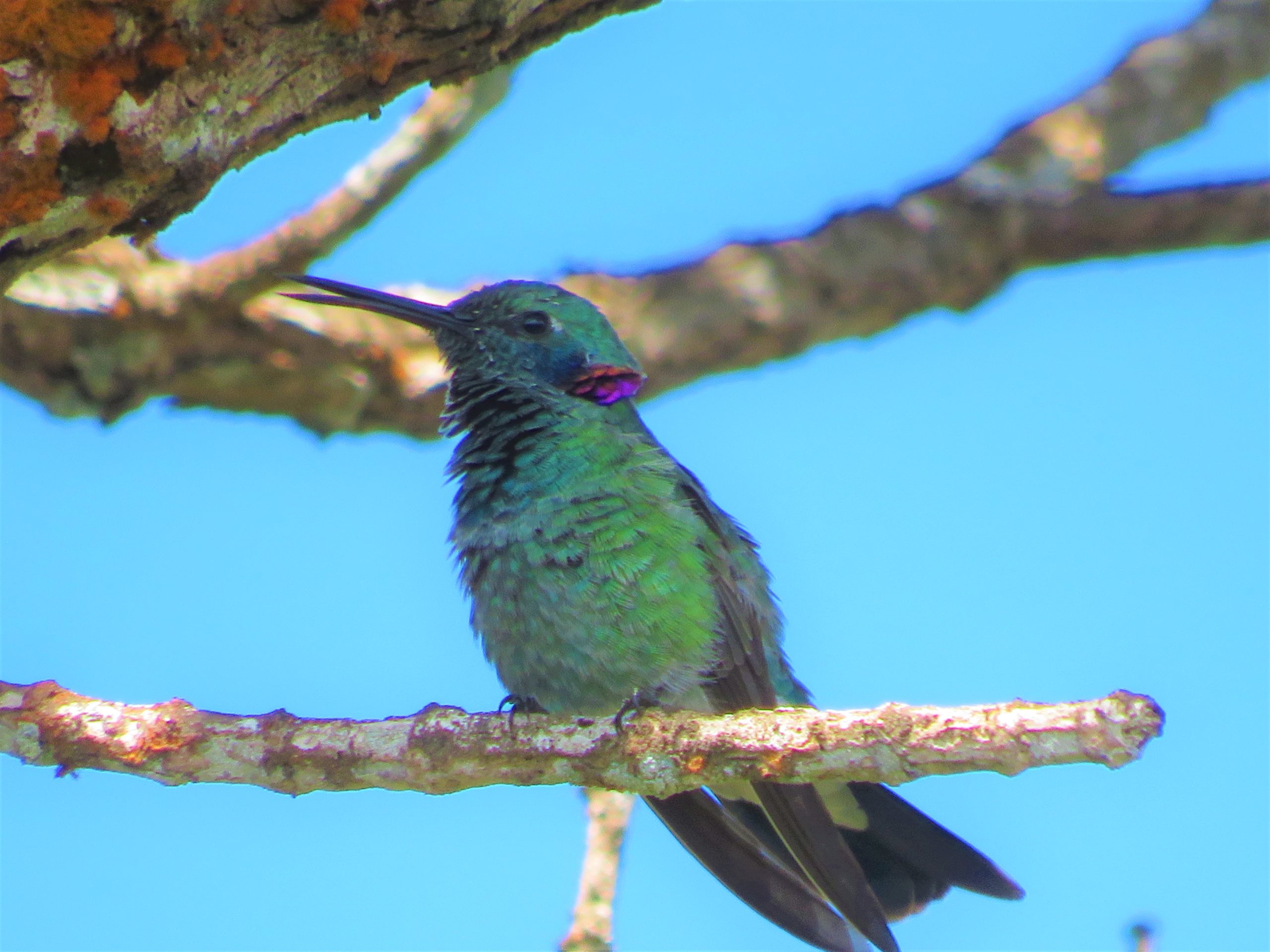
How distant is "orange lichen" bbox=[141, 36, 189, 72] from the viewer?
3.79 metres

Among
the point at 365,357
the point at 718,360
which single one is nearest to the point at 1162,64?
the point at 718,360

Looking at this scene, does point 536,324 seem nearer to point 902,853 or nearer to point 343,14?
point 343,14

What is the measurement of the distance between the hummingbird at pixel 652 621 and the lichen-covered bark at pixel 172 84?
1.53 m

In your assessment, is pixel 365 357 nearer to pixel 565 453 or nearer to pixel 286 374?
pixel 286 374

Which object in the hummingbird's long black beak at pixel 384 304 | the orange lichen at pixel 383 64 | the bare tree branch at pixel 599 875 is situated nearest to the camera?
the orange lichen at pixel 383 64

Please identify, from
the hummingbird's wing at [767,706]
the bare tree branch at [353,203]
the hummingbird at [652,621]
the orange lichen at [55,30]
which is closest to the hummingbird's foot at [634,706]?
the hummingbird at [652,621]

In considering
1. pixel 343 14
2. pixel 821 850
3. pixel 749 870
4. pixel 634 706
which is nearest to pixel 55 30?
pixel 343 14

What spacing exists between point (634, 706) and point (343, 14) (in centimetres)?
223

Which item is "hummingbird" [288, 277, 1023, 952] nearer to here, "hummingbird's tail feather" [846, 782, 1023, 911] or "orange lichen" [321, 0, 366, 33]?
"hummingbird's tail feather" [846, 782, 1023, 911]

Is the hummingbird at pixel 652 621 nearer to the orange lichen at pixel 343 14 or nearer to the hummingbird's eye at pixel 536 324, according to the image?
the hummingbird's eye at pixel 536 324

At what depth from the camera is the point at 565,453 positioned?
17.0 feet

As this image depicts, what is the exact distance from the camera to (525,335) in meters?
5.98

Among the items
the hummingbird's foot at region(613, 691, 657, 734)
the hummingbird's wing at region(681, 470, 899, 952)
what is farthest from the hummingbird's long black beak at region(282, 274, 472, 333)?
the hummingbird's foot at region(613, 691, 657, 734)

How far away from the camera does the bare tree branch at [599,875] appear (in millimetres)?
4566
